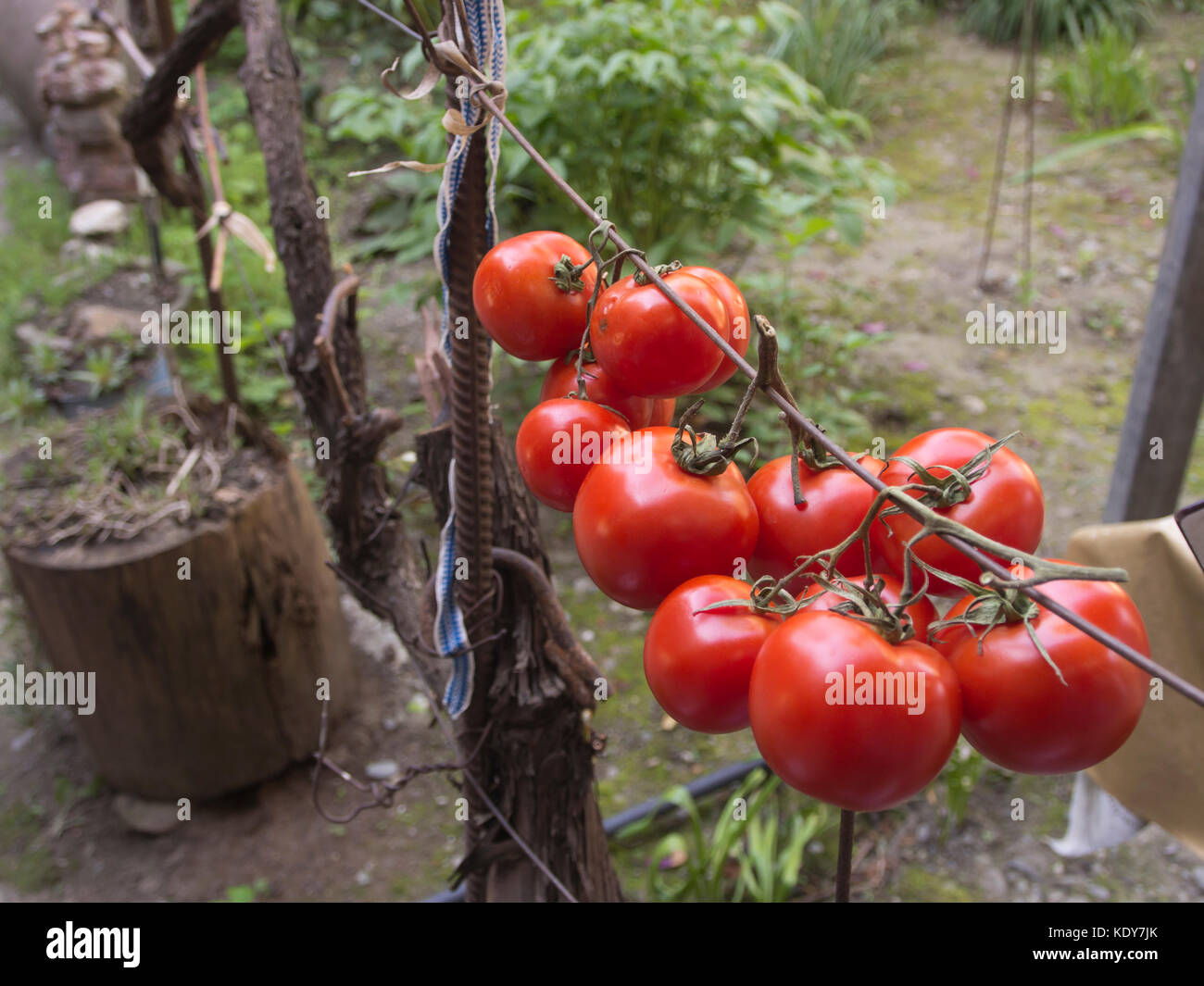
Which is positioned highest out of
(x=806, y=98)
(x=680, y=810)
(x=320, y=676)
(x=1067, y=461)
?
(x=806, y=98)

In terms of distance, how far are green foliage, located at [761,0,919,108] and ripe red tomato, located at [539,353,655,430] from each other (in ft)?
14.7

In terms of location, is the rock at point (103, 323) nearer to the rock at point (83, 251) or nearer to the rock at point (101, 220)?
the rock at point (83, 251)

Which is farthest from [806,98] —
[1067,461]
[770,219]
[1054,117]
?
[1054,117]

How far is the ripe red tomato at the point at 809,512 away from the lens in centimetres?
60

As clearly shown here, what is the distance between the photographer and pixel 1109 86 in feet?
15.6

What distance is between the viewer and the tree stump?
1.97 metres

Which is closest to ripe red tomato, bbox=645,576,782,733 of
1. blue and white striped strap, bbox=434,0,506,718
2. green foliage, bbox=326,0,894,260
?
blue and white striped strap, bbox=434,0,506,718

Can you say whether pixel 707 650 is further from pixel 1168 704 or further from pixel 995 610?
pixel 1168 704

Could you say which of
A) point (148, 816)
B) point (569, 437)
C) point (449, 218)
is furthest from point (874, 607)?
point (148, 816)

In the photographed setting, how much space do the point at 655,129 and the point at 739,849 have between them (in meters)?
1.90

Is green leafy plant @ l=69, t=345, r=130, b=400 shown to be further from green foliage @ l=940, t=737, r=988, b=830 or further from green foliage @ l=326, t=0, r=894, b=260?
green foliage @ l=940, t=737, r=988, b=830

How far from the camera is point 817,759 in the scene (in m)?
0.52
